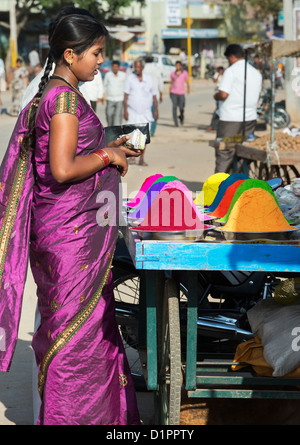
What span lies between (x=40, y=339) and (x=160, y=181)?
0.80 meters

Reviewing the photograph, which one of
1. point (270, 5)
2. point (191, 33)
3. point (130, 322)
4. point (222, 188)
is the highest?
point (270, 5)

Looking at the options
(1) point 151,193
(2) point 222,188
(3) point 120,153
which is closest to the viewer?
(3) point 120,153

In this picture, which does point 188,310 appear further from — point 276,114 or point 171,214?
point 276,114

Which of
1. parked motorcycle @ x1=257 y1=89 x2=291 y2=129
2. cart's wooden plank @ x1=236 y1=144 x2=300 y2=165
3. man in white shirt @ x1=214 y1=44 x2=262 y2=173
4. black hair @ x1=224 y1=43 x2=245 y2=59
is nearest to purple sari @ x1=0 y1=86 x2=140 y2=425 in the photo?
cart's wooden plank @ x1=236 y1=144 x2=300 y2=165

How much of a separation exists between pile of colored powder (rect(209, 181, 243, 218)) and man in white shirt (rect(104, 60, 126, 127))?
10.8m

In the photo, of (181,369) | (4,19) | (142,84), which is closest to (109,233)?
(181,369)

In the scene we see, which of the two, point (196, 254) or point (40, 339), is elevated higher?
point (196, 254)

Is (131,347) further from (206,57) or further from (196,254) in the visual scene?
(206,57)

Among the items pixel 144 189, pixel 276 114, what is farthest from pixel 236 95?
pixel 276 114

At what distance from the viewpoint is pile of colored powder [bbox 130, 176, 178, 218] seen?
9.94 ft

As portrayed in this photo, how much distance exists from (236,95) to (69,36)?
19.8 ft

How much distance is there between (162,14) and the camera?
58.0 meters

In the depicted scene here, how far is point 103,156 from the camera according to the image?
9.30 ft

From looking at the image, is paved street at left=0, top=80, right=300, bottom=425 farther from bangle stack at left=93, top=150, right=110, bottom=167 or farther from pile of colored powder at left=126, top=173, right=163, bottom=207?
bangle stack at left=93, top=150, right=110, bottom=167
